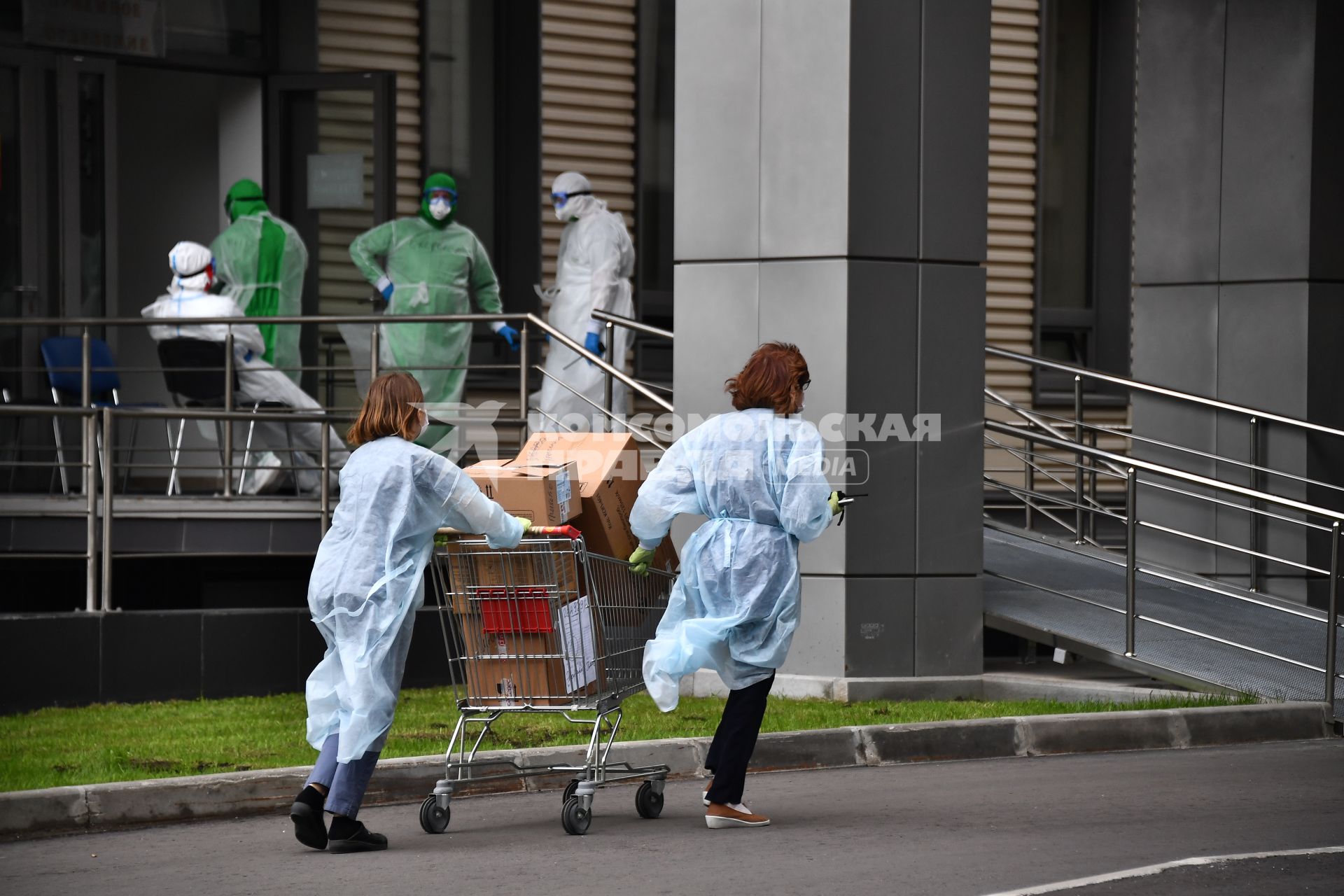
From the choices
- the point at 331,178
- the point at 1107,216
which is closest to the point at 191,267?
the point at 331,178

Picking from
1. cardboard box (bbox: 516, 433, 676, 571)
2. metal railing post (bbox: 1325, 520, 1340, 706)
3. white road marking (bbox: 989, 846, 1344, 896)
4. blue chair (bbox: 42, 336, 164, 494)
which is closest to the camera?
white road marking (bbox: 989, 846, 1344, 896)

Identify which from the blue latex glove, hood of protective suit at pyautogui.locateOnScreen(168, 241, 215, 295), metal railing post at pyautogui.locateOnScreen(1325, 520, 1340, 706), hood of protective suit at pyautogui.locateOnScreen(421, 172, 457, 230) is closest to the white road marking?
metal railing post at pyautogui.locateOnScreen(1325, 520, 1340, 706)

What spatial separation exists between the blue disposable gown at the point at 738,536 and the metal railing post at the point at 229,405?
199 inches

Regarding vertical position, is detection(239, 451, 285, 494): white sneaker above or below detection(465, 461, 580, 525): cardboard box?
below

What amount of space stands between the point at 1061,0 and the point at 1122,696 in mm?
11007

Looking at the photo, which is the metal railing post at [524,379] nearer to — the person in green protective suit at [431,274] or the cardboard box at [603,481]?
the person in green protective suit at [431,274]

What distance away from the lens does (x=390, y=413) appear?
7086 millimetres

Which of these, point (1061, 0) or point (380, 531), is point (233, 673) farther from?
point (1061, 0)

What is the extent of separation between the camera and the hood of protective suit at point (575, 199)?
49.2 feet

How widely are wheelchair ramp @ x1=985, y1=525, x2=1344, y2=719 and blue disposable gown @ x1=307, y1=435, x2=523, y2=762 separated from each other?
4605 mm

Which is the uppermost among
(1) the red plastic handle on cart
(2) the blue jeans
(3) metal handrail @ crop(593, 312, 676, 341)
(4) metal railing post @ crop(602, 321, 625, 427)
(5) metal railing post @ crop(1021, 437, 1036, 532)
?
(3) metal handrail @ crop(593, 312, 676, 341)

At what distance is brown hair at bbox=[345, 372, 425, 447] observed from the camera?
23.2ft

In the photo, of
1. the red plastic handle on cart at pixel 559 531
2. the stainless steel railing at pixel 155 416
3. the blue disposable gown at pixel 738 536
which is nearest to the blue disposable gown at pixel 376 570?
the red plastic handle on cart at pixel 559 531

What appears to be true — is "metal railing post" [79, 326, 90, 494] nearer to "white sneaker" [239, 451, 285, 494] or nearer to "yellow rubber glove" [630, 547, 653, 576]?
"white sneaker" [239, 451, 285, 494]
